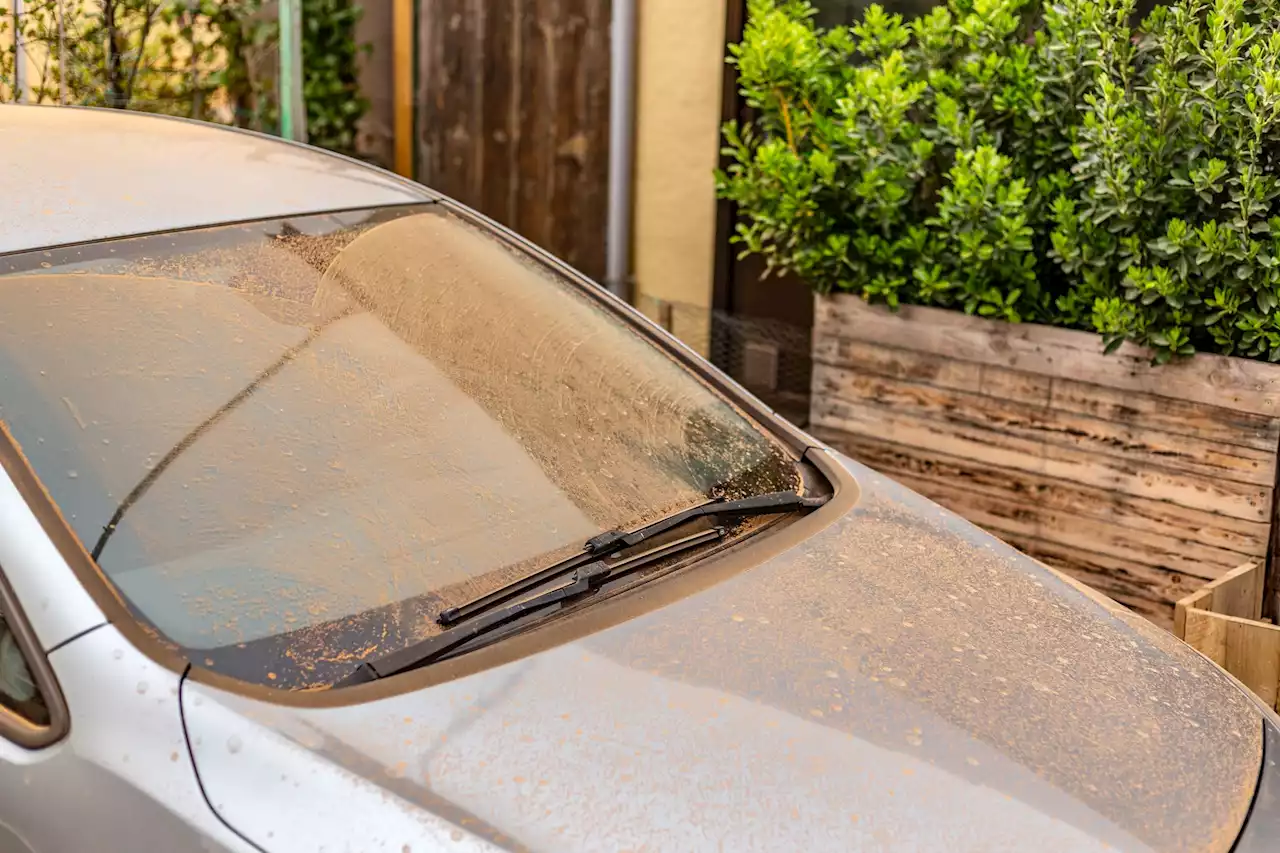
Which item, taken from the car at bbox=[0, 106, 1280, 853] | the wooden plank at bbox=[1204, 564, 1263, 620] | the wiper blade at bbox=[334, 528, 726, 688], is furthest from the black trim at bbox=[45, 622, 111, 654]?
the wooden plank at bbox=[1204, 564, 1263, 620]

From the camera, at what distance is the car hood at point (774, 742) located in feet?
4.98

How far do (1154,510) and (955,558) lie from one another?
1.87 metres

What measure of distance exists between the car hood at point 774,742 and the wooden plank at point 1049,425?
1.82 m

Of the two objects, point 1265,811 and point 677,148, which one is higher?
point 677,148

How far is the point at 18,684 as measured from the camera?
1.68m

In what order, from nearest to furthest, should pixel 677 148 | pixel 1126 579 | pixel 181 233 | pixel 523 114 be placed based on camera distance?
pixel 181 233, pixel 1126 579, pixel 677 148, pixel 523 114

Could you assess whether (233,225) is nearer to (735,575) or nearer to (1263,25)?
(735,575)

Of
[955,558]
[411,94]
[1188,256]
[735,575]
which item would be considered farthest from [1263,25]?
[411,94]

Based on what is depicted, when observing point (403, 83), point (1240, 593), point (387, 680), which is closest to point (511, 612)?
point (387, 680)

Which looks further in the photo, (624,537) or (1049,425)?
(1049,425)

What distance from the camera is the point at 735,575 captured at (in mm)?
2037

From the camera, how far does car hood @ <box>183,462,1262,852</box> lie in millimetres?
1518

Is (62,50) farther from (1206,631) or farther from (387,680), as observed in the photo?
(1206,631)

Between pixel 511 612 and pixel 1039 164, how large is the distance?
291cm
